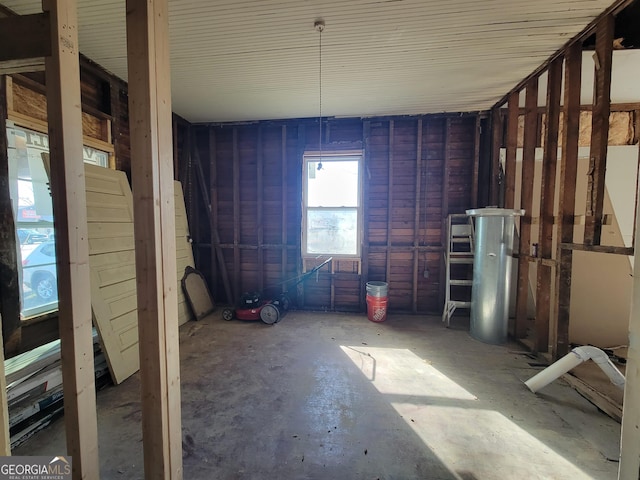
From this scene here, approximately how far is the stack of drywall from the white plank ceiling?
2.66m

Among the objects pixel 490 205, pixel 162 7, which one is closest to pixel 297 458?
pixel 162 7

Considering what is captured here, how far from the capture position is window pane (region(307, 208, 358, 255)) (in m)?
4.29

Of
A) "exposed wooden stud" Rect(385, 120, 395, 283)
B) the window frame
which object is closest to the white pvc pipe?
"exposed wooden stud" Rect(385, 120, 395, 283)

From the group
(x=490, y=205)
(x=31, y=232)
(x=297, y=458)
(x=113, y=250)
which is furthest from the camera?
(x=490, y=205)

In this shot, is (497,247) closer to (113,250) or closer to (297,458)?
(297,458)

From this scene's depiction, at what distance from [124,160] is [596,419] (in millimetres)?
4988

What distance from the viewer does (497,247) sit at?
3.11 meters

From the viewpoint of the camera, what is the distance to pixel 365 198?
4.16 meters

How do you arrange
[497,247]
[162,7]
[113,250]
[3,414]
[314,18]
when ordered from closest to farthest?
1. [3,414]
2. [162,7]
3. [314,18]
4. [113,250]
5. [497,247]

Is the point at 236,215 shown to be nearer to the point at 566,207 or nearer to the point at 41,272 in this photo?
the point at 41,272

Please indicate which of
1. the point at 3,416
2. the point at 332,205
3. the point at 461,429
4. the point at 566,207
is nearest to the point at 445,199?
the point at 566,207

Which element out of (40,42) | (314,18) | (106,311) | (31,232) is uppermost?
(314,18)

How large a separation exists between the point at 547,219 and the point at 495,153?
137 cm

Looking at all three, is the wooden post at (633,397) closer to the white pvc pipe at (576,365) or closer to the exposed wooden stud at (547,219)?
the white pvc pipe at (576,365)
